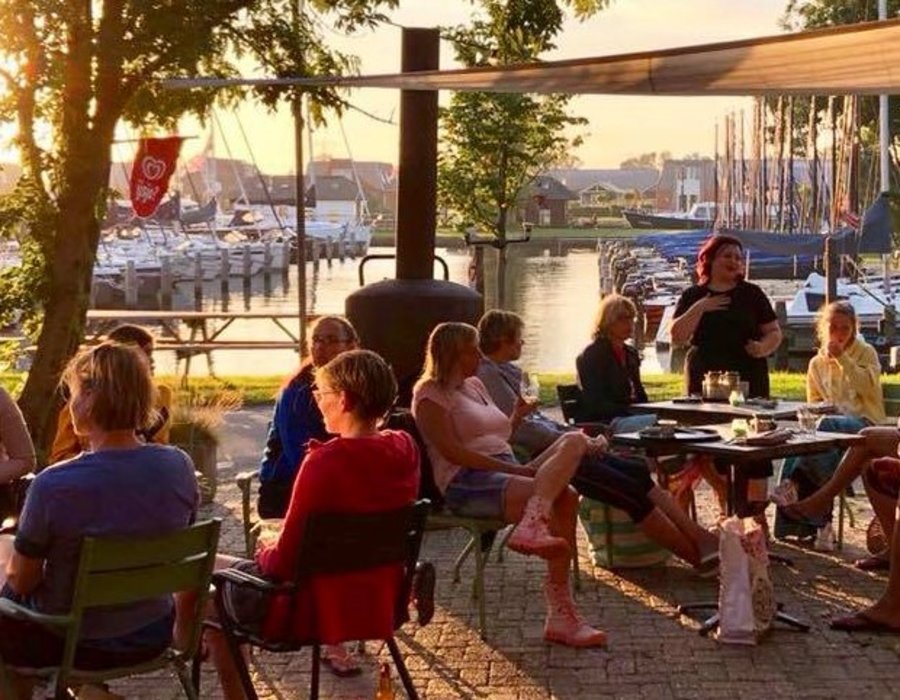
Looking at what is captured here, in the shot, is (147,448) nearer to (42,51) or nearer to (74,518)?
(74,518)

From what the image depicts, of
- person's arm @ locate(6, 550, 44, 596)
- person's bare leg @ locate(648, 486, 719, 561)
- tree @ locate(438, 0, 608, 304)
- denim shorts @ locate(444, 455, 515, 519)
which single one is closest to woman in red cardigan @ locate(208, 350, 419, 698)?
person's arm @ locate(6, 550, 44, 596)

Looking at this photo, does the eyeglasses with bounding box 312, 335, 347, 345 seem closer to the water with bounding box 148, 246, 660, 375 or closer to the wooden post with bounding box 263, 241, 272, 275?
the water with bounding box 148, 246, 660, 375

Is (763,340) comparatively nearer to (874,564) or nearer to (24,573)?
(874,564)

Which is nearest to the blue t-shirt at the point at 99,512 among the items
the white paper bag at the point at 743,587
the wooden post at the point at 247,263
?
the white paper bag at the point at 743,587

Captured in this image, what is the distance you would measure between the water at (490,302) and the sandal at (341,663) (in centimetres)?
1096

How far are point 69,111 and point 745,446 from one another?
177 inches

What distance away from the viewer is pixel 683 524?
7094mm

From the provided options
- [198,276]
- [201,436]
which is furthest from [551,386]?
[198,276]

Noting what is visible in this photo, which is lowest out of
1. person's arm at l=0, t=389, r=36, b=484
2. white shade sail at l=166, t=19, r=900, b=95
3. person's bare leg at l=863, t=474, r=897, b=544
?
person's bare leg at l=863, t=474, r=897, b=544

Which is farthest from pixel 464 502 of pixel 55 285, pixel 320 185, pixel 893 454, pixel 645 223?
pixel 320 185

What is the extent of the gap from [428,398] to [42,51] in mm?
3922

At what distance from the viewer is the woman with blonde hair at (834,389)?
8.02 metres

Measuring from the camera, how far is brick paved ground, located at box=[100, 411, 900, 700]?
5.48 meters

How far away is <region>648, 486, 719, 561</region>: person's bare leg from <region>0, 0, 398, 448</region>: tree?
3767 mm
